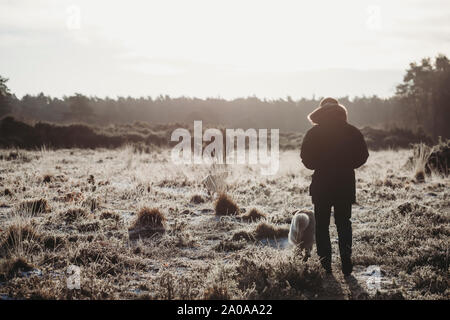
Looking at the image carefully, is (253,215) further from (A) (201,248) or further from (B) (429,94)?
(B) (429,94)

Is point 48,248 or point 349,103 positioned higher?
point 349,103

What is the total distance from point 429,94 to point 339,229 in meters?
46.7

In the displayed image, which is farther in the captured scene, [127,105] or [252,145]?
[127,105]

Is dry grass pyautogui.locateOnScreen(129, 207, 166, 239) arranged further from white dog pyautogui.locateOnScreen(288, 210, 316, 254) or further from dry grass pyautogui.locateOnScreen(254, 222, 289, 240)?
white dog pyautogui.locateOnScreen(288, 210, 316, 254)

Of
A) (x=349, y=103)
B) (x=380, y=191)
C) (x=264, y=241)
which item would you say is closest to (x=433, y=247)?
(x=264, y=241)

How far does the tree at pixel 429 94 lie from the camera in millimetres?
41125

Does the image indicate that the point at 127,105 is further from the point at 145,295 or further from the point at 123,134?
the point at 145,295

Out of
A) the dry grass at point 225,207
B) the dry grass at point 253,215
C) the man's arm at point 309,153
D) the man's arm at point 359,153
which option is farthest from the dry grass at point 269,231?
the man's arm at point 359,153

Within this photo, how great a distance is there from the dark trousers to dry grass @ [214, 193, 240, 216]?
338 cm

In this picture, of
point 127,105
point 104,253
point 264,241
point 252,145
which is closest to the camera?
point 104,253

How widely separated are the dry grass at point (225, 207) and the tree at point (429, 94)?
38.6m

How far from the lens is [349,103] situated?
3201 inches

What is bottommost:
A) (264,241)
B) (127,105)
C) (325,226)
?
(264,241)
